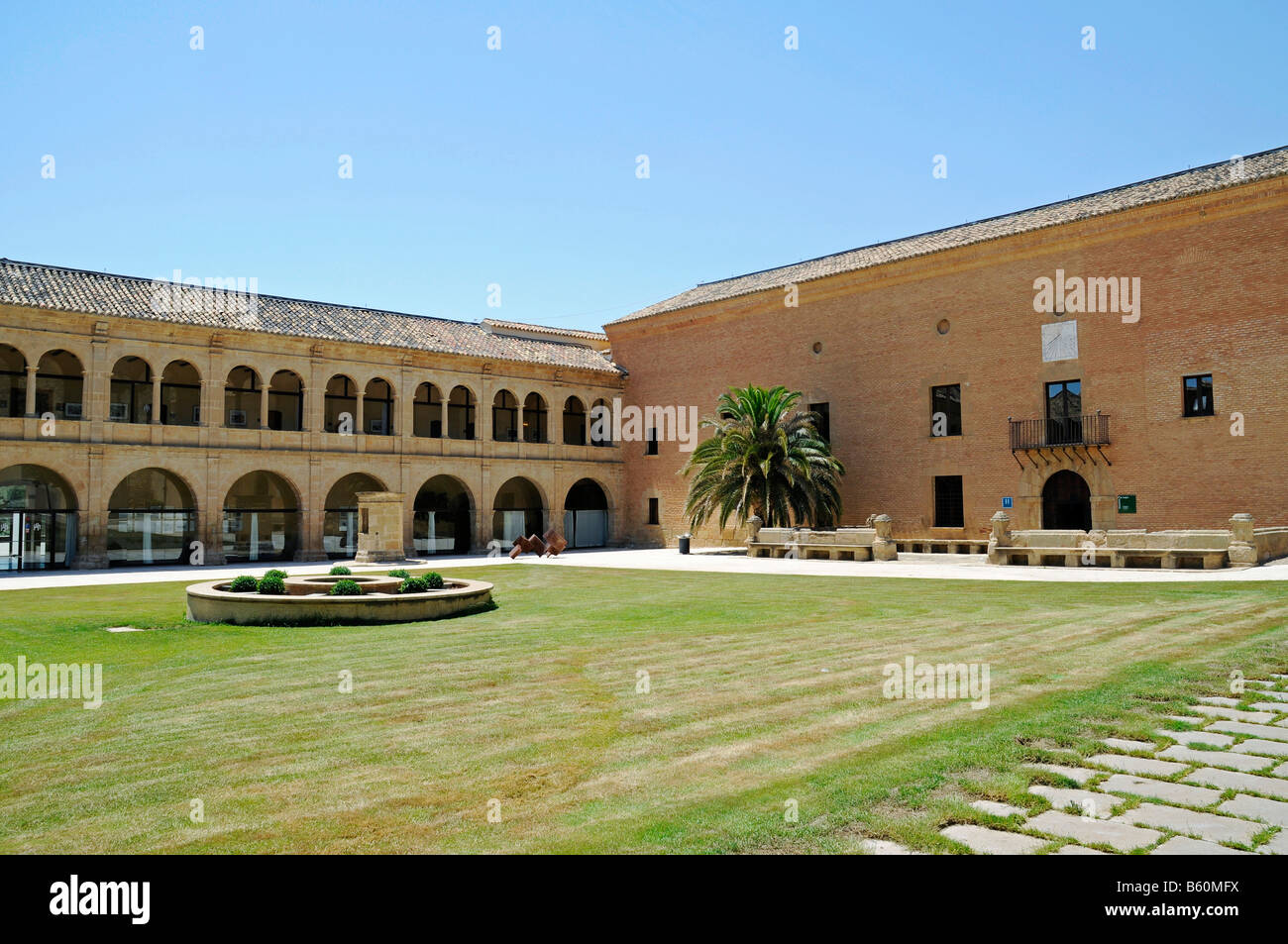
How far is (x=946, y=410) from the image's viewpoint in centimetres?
3203

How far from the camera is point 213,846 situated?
4.19 m

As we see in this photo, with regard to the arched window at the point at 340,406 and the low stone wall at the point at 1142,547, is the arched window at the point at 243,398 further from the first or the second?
the low stone wall at the point at 1142,547

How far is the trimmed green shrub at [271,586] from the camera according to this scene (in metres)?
14.8

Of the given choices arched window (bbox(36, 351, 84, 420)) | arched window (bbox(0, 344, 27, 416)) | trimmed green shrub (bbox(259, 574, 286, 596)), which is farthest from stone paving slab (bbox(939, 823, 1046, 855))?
arched window (bbox(0, 344, 27, 416))

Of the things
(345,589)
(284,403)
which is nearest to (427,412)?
(284,403)

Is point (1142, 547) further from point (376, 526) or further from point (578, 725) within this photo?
point (376, 526)

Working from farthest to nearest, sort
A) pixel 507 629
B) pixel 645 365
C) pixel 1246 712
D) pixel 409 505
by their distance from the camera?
1. pixel 645 365
2. pixel 409 505
3. pixel 507 629
4. pixel 1246 712

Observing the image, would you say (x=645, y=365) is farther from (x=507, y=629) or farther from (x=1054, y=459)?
(x=507, y=629)

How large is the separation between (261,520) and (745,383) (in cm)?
2142

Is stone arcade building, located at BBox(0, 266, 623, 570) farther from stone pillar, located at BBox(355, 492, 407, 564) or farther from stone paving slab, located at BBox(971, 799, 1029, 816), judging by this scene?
stone paving slab, located at BBox(971, 799, 1029, 816)

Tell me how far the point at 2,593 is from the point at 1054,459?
96.5 ft

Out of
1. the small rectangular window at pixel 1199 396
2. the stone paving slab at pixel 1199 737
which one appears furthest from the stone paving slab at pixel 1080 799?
the small rectangular window at pixel 1199 396
